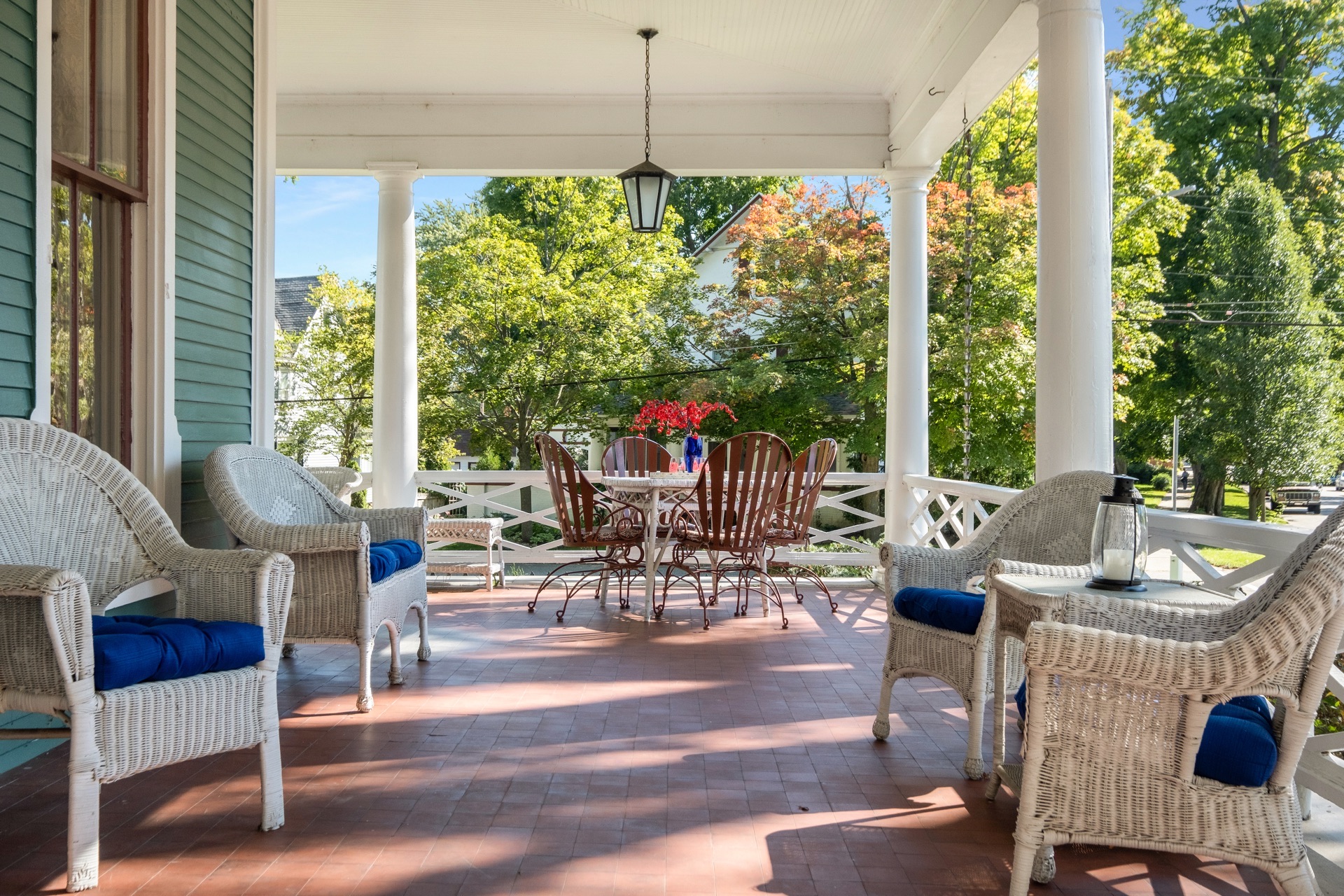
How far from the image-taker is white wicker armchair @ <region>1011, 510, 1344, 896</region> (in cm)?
171

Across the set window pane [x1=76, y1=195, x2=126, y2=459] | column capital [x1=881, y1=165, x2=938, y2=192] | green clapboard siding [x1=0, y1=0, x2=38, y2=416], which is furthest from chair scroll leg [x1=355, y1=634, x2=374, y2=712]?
column capital [x1=881, y1=165, x2=938, y2=192]

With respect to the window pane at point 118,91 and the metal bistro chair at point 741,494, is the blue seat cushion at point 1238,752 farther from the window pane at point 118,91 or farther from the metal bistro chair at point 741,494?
the window pane at point 118,91

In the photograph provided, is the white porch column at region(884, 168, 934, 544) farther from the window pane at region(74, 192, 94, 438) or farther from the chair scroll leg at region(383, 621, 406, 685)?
the window pane at region(74, 192, 94, 438)

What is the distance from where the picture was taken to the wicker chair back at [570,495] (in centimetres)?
527

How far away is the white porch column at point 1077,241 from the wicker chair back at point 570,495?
2537mm

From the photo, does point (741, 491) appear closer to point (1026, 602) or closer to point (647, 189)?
point (647, 189)

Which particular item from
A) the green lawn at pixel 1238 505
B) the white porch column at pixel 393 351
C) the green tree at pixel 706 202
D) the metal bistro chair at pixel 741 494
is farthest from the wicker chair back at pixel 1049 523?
the green tree at pixel 706 202

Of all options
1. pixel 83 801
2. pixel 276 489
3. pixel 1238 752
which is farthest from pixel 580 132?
pixel 1238 752

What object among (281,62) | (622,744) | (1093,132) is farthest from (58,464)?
(281,62)

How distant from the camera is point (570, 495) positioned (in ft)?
17.5

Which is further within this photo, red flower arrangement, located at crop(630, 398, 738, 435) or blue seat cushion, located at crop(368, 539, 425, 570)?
red flower arrangement, located at crop(630, 398, 738, 435)

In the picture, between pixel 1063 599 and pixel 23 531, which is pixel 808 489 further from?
pixel 23 531

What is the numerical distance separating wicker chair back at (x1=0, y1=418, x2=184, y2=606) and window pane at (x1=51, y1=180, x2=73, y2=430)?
414 millimetres

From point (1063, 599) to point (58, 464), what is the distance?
8.66 feet
